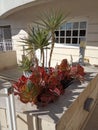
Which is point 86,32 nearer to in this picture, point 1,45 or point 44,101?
point 44,101

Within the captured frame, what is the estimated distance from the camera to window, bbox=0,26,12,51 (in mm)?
6934

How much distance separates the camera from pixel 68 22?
5.06m

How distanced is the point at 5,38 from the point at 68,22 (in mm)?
3760

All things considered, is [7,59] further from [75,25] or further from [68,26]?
[75,25]

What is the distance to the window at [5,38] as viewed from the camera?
6.93m

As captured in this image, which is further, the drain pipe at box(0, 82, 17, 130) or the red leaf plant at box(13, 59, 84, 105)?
the red leaf plant at box(13, 59, 84, 105)

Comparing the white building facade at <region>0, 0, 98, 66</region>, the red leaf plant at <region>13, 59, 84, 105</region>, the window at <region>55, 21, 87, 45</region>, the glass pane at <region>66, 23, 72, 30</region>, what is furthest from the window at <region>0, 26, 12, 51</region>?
the red leaf plant at <region>13, 59, 84, 105</region>

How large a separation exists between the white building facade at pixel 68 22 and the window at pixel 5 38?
0.56m

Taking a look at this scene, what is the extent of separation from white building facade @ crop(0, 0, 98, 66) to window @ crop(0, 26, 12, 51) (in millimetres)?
562

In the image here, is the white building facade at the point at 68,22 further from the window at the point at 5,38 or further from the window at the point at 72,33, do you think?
the window at the point at 5,38

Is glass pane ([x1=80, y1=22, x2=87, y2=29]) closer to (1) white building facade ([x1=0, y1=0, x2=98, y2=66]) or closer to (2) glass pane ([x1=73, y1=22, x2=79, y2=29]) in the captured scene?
(1) white building facade ([x1=0, y1=0, x2=98, y2=66])

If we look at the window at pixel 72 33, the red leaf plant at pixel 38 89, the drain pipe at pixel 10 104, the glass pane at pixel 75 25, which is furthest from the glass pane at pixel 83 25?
the drain pipe at pixel 10 104

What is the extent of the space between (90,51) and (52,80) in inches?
135

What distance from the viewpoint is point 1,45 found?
7.39m
